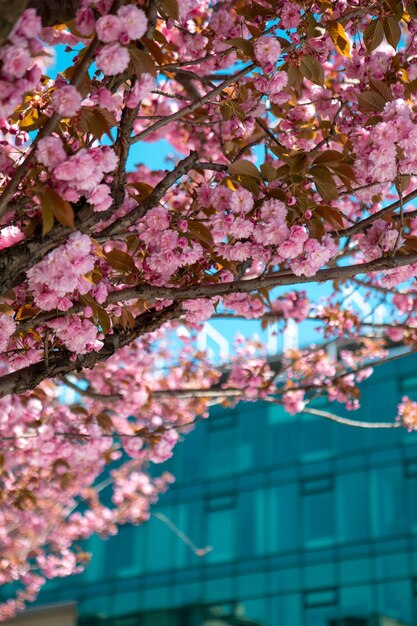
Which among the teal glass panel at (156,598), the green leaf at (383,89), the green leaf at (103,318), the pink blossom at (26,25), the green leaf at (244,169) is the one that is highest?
the teal glass panel at (156,598)

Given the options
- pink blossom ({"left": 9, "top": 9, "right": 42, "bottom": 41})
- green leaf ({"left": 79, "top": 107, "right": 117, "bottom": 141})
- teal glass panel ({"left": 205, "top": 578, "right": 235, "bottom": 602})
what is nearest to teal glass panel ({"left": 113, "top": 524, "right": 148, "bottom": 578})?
teal glass panel ({"left": 205, "top": 578, "right": 235, "bottom": 602})

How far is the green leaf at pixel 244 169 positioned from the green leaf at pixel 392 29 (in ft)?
3.05

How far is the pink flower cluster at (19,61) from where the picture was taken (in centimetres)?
310

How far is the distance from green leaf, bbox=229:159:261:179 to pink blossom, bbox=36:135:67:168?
2.89 ft

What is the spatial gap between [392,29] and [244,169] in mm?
1012

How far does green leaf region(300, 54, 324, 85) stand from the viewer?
4.39m

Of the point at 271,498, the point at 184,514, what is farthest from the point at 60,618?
the point at 271,498

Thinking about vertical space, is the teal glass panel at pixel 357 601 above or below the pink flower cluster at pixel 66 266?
above

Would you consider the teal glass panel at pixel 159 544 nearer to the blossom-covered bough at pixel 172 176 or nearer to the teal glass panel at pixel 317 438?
the teal glass panel at pixel 317 438

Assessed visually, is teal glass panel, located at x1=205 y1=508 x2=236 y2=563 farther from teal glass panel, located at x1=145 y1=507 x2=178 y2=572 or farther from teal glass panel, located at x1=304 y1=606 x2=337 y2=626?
teal glass panel, located at x1=304 y1=606 x2=337 y2=626

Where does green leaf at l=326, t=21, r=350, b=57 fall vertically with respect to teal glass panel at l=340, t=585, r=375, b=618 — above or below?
below

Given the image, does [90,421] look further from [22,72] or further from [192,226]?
[22,72]

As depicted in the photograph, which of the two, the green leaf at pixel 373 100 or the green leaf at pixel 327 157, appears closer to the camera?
the green leaf at pixel 327 157

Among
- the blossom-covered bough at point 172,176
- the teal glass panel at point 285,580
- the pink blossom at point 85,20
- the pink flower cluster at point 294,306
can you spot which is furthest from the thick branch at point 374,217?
the teal glass panel at point 285,580
